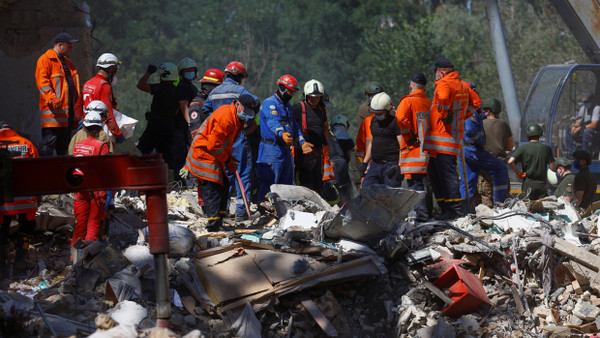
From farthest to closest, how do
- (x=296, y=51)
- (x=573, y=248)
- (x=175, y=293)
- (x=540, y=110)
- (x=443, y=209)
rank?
(x=296, y=51) < (x=540, y=110) < (x=443, y=209) < (x=573, y=248) < (x=175, y=293)

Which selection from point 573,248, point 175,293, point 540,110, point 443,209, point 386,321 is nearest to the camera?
point 175,293

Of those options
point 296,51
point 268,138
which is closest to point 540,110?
point 268,138

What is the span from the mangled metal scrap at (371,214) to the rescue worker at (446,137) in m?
1.14

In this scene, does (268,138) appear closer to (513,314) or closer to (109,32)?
(513,314)

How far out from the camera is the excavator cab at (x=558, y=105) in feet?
40.4

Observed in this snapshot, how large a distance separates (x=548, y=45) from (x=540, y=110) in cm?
1653

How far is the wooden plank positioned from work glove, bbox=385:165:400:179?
2612 millimetres

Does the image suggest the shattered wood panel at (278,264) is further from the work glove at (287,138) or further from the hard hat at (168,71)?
the hard hat at (168,71)

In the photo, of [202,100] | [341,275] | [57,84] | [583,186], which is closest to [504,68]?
[583,186]

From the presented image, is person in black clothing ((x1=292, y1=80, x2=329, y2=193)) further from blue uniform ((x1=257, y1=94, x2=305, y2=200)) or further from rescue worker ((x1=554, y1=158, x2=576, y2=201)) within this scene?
rescue worker ((x1=554, y1=158, x2=576, y2=201))

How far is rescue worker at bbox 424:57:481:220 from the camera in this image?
7.99 meters

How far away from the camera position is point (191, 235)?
21.4 ft

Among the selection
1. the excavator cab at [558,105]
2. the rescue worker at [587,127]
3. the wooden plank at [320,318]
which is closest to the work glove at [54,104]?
the wooden plank at [320,318]

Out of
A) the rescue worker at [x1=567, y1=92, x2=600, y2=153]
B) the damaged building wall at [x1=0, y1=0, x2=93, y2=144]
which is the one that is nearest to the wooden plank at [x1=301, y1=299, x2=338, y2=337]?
the damaged building wall at [x1=0, y1=0, x2=93, y2=144]
